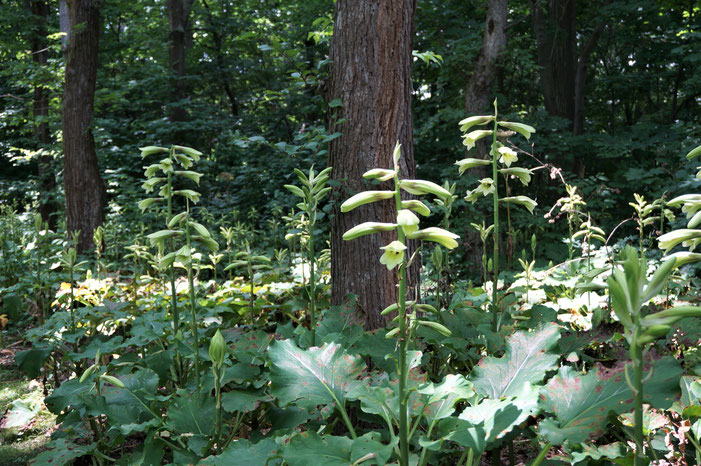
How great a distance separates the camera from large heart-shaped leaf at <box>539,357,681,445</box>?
4.66ft

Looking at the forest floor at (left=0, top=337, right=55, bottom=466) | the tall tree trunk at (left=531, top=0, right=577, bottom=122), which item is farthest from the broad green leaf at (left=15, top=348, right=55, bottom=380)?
the tall tree trunk at (left=531, top=0, right=577, bottom=122)

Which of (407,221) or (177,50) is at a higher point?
(177,50)

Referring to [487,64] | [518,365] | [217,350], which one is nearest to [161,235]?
[217,350]

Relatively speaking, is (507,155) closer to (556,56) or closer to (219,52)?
(556,56)

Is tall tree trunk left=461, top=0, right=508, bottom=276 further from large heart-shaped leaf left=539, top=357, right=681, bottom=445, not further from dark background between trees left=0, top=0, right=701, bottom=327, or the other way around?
large heart-shaped leaf left=539, top=357, right=681, bottom=445

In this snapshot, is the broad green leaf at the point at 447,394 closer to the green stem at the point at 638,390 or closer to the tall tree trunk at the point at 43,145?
the green stem at the point at 638,390

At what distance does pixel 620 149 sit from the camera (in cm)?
865

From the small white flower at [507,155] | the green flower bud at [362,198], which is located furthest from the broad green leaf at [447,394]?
the small white flower at [507,155]

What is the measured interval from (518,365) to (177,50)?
12.7 m

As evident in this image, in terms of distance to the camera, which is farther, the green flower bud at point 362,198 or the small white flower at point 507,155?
the small white flower at point 507,155

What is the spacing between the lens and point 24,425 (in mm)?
2975

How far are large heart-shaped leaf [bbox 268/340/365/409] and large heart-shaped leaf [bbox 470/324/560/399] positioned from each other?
17.2 inches

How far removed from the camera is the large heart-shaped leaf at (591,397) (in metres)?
1.42

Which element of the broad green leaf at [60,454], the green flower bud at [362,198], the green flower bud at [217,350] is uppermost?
the green flower bud at [362,198]
